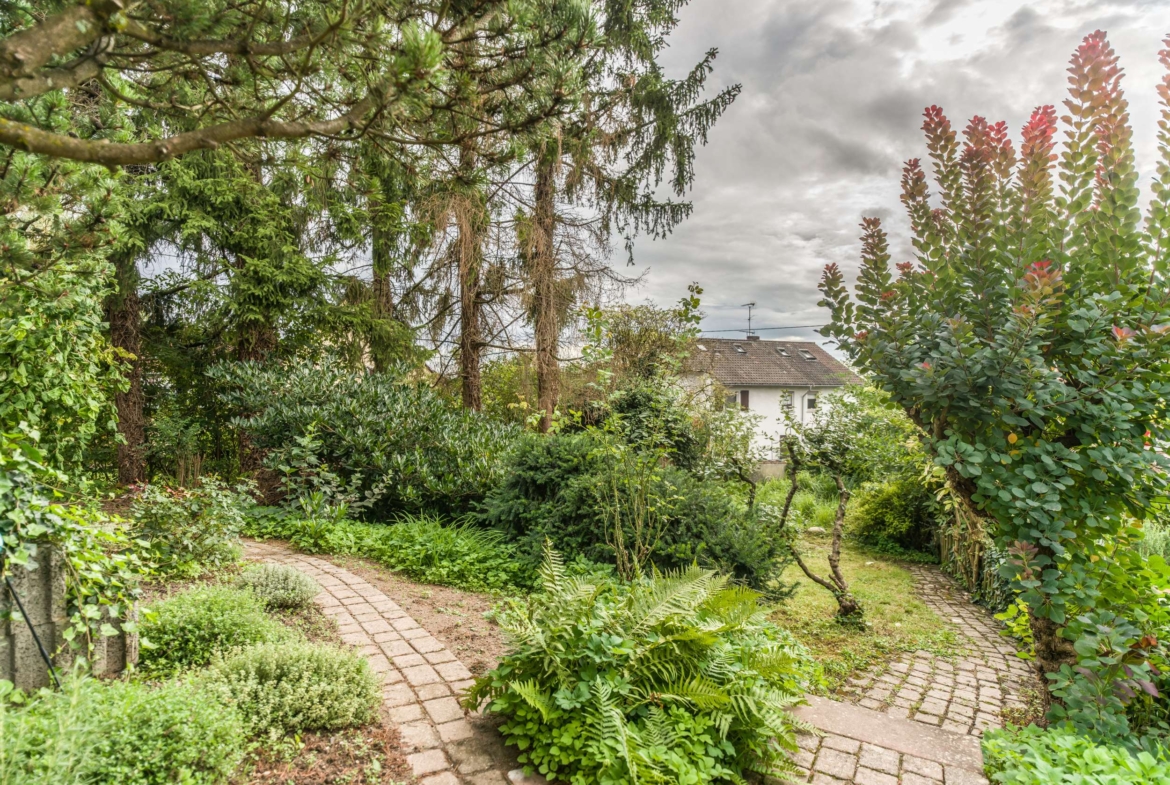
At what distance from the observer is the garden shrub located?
9.05 metres

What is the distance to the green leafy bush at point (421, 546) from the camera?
501 centimetres

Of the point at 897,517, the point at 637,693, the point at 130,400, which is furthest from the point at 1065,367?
the point at 130,400

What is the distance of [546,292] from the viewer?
10.5 meters

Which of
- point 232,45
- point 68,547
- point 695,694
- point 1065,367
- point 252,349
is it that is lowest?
A: point 695,694

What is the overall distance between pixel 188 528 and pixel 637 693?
3672 mm

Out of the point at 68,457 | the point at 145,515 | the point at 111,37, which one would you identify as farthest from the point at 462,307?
the point at 111,37

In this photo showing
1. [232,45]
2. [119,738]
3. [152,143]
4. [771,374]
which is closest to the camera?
[152,143]

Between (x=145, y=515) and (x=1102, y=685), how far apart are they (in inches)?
231

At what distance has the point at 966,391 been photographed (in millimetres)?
2908

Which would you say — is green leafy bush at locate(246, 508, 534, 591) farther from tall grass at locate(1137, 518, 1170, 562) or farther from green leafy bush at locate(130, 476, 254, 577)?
tall grass at locate(1137, 518, 1170, 562)

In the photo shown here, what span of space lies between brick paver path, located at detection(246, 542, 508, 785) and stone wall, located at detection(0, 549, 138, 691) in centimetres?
125

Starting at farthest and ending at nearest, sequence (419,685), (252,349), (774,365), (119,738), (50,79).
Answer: (774,365), (252,349), (419,685), (119,738), (50,79)

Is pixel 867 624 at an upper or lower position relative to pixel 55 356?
lower

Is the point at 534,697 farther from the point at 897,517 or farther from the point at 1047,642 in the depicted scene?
the point at 897,517
